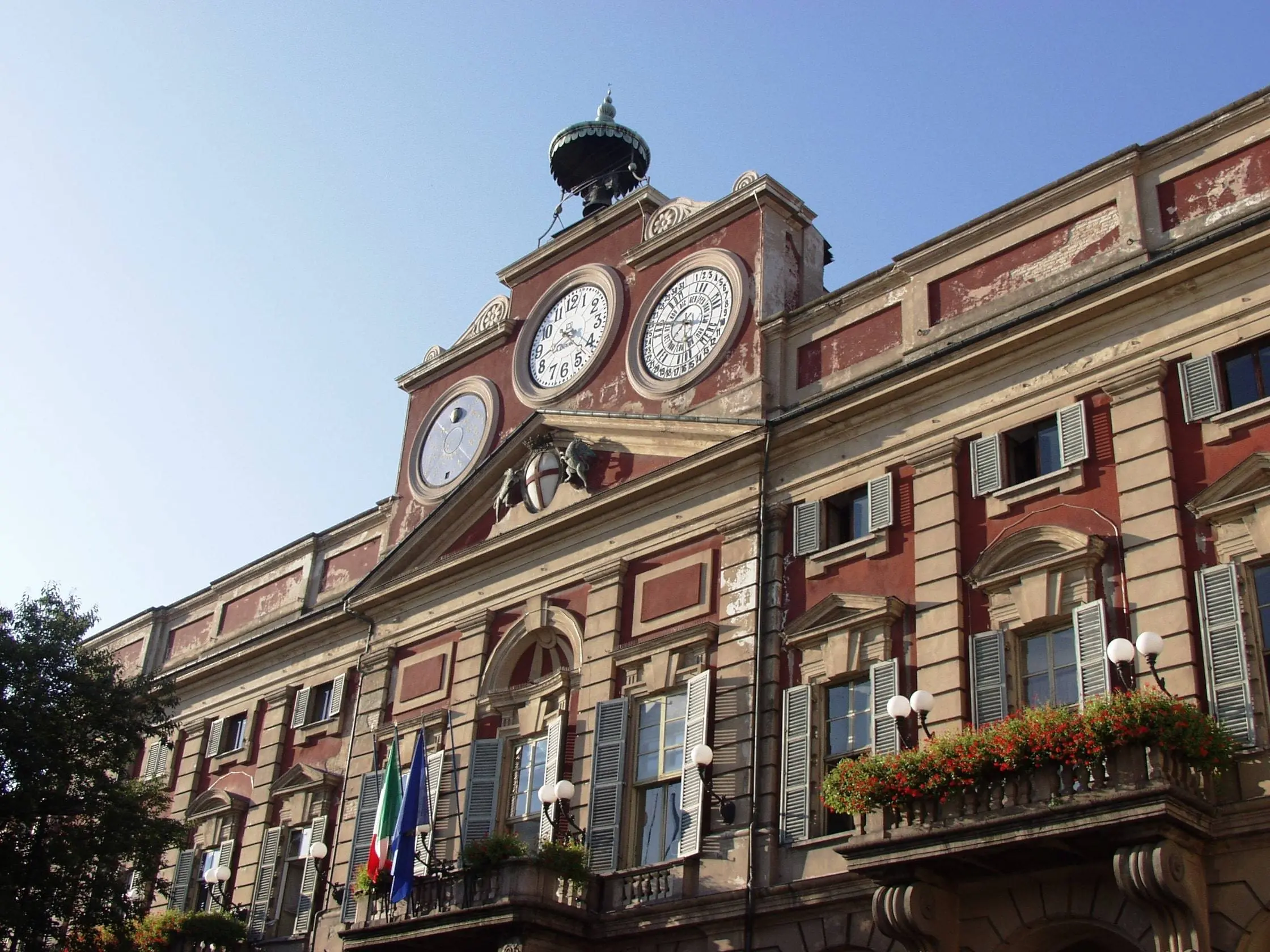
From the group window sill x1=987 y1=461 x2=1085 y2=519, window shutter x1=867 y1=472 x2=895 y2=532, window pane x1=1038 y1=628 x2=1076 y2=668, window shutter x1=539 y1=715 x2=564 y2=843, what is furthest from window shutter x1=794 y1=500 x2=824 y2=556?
window shutter x1=539 y1=715 x2=564 y2=843

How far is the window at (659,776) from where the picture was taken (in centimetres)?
2266

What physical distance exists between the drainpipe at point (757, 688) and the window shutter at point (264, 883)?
1171 centimetres

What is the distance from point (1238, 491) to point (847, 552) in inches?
226

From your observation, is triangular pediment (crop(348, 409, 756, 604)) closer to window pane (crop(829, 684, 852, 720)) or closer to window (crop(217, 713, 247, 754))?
window pane (crop(829, 684, 852, 720))

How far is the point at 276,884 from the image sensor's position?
29.3m

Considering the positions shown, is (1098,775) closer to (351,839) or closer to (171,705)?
(351,839)

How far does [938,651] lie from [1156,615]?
303cm

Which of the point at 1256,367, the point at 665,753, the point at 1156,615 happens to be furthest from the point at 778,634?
the point at 1256,367

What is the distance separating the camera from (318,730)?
30.5 metres

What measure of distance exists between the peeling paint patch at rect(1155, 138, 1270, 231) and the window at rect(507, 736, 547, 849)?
1251 cm

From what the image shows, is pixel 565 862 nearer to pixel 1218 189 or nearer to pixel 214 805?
pixel 214 805

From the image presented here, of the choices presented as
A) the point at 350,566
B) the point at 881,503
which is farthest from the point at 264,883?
the point at 881,503

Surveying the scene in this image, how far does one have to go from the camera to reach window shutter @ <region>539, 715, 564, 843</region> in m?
24.2

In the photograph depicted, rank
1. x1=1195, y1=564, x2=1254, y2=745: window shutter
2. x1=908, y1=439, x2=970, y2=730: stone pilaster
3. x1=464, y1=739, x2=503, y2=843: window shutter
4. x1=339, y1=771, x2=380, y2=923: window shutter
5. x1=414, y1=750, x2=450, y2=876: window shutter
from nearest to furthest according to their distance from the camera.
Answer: x1=1195, y1=564, x2=1254, y2=745: window shutter
x1=908, y1=439, x2=970, y2=730: stone pilaster
x1=464, y1=739, x2=503, y2=843: window shutter
x1=414, y1=750, x2=450, y2=876: window shutter
x1=339, y1=771, x2=380, y2=923: window shutter
